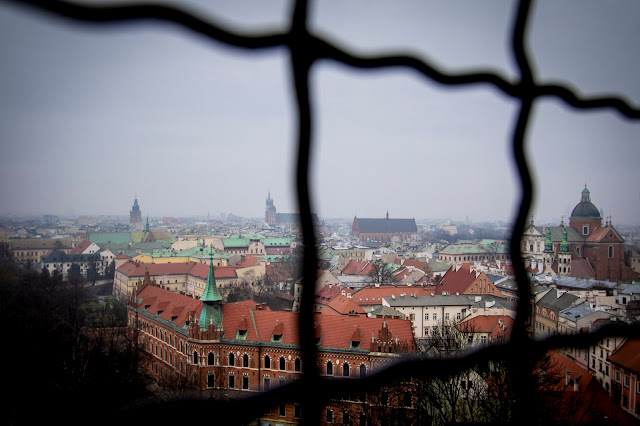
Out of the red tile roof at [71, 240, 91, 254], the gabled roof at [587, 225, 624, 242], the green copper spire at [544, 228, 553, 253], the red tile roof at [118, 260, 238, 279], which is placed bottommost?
the red tile roof at [118, 260, 238, 279]

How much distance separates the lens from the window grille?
337 mm

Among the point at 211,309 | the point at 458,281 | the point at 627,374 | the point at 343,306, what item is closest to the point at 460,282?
the point at 458,281

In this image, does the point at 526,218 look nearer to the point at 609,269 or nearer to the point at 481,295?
the point at 481,295

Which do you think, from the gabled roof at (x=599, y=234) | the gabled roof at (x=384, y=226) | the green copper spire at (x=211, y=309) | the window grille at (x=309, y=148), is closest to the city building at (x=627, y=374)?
the window grille at (x=309, y=148)

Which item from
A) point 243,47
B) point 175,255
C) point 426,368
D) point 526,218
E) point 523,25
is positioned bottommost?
point 175,255

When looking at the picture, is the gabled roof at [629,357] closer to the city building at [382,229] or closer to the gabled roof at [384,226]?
the city building at [382,229]

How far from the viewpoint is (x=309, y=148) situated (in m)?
0.42

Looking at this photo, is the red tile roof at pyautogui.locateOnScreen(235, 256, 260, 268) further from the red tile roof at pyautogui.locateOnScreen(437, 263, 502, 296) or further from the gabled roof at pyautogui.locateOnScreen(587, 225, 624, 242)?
the gabled roof at pyautogui.locateOnScreen(587, 225, 624, 242)

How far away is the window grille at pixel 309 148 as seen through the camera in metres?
0.34

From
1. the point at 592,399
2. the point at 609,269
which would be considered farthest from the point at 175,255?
the point at 592,399

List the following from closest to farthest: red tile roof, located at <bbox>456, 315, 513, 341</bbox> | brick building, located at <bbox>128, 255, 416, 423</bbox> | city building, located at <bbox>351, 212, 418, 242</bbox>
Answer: brick building, located at <bbox>128, 255, 416, 423</bbox>
red tile roof, located at <bbox>456, 315, 513, 341</bbox>
city building, located at <bbox>351, 212, 418, 242</bbox>

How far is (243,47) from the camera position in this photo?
38 cm

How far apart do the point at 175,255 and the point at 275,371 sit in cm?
3212

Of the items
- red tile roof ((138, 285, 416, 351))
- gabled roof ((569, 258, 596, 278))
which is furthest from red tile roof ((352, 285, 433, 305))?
gabled roof ((569, 258, 596, 278))
